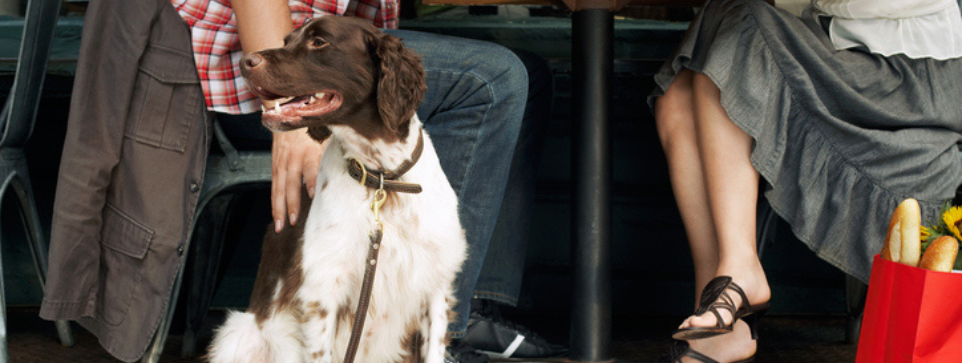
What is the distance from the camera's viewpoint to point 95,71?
6.70 feet

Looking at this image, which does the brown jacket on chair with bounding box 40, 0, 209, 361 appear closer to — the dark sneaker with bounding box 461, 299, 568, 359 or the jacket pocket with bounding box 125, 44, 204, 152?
the jacket pocket with bounding box 125, 44, 204, 152

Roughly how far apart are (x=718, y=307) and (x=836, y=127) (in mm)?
562

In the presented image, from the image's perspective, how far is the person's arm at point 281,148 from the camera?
195 cm

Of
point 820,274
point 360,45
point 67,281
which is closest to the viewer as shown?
point 360,45

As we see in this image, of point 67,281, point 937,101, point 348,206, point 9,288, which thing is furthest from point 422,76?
point 9,288

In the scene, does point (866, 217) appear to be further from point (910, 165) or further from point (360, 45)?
point (360, 45)

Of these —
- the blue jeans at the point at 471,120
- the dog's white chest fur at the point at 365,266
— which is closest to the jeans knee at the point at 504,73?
the blue jeans at the point at 471,120

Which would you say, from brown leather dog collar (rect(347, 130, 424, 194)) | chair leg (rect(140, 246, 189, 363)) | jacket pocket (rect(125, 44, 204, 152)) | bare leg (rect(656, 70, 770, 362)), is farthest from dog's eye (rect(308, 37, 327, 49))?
bare leg (rect(656, 70, 770, 362))

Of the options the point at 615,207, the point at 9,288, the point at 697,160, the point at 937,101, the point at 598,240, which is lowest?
the point at 9,288

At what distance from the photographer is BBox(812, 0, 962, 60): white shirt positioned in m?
2.18

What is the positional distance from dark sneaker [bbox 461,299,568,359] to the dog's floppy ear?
3.08 feet

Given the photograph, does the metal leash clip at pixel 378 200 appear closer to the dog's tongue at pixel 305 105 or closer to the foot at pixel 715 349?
the dog's tongue at pixel 305 105

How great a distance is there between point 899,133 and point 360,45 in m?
1.39

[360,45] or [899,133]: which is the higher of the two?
[360,45]
